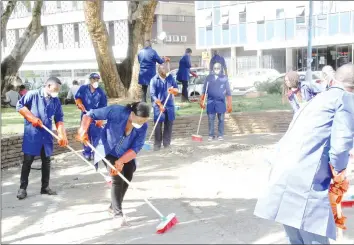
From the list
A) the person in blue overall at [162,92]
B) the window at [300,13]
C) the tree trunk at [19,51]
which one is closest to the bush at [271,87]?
the tree trunk at [19,51]

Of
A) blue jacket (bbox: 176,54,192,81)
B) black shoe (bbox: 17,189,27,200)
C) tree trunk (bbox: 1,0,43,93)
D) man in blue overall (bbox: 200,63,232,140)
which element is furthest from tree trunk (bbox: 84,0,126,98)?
black shoe (bbox: 17,189,27,200)

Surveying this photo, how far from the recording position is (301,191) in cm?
347

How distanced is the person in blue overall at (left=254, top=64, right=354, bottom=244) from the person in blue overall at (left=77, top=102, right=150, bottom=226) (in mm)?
1844

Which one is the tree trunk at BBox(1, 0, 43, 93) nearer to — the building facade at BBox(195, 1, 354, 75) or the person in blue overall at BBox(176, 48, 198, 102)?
the person in blue overall at BBox(176, 48, 198, 102)

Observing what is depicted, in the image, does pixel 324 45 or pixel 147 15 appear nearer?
pixel 147 15

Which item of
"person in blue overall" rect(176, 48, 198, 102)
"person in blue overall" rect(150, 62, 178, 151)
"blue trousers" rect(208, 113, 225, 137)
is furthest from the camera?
"person in blue overall" rect(176, 48, 198, 102)

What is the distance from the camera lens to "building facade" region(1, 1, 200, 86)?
34094 millimetres

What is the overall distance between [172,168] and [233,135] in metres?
4.03

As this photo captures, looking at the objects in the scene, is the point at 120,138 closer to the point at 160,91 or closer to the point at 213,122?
the point at 160,91

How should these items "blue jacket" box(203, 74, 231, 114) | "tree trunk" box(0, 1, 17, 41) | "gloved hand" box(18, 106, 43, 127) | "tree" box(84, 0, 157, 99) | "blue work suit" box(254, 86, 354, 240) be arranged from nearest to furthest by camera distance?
"blue work suit" box(254, 86, 354, 240), "gloved hand" box(18, 106, 43, 127), "blue jacket" box(203, 74, 231, 114), "tree" box(84, 0, 157, 99), "tree trunk" box(0, 1, 17, 41)

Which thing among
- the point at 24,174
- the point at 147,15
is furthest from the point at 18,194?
the point at 147,15

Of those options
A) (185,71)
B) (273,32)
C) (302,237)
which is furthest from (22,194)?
(273,32)

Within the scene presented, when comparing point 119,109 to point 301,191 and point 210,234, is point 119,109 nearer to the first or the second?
point 210,234

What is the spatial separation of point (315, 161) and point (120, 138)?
2358mm
